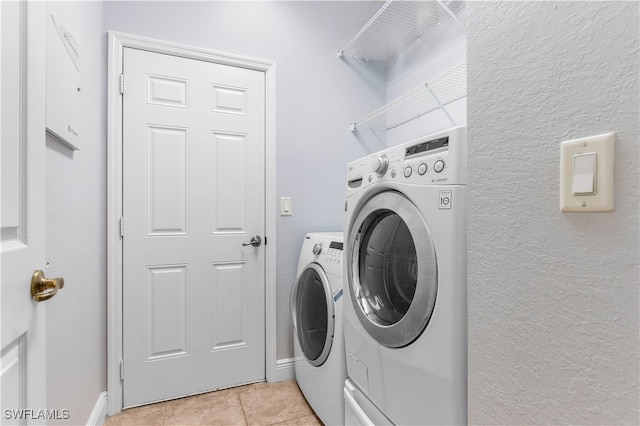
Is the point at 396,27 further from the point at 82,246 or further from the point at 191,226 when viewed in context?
the point at 82,246

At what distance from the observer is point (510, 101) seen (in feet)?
1.90

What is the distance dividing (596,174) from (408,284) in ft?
2.29

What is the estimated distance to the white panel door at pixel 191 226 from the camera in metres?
1.63

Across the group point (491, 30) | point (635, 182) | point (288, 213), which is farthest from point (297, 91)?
point (635, 182)

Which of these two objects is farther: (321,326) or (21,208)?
(321,326)

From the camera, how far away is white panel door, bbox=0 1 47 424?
1.80 ft

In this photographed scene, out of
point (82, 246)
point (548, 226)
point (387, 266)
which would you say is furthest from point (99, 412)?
point (548, 226)

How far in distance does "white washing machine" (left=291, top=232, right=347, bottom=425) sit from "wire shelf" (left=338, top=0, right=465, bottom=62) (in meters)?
1.30

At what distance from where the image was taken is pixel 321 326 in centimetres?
159

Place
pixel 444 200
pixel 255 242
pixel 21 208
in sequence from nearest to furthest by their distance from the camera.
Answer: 1. pixel 21 208
2. pixel 444 200
3. pixel 255 242

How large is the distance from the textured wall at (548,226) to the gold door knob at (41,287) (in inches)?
36.3

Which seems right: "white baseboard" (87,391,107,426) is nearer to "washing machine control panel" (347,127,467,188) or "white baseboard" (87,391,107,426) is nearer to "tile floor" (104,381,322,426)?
"tile floor" (104,381,322,426)

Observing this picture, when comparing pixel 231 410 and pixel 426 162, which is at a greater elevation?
pixel 426 162

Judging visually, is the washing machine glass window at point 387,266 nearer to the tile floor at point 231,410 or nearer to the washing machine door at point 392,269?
the washing machine door at point 392,269
